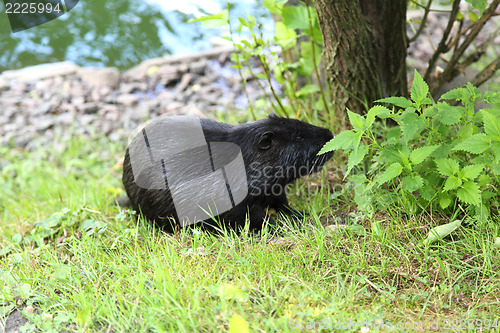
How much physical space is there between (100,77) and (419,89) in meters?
5.17

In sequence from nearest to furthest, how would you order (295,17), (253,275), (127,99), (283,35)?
1. (253,275)
2. (295,17)
3. (283,35)
4. (127,99)

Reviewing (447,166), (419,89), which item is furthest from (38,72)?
(447,166)

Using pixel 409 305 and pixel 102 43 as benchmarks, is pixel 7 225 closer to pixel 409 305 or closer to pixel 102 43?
pixel 409 305

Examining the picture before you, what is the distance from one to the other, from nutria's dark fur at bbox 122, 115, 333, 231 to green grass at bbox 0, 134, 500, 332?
0.15 metres

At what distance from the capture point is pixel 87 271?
277 centimetres

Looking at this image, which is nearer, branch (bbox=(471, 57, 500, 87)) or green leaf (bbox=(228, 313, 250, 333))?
green leaf (bbox=(228, 313, 250, 333))

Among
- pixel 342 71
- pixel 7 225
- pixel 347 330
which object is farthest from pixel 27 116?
pixel 347 330

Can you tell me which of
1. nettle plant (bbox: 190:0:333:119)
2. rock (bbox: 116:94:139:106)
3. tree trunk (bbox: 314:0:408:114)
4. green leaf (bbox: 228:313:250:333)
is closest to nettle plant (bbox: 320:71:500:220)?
tree trunk (bbox: 314:0:408:114)

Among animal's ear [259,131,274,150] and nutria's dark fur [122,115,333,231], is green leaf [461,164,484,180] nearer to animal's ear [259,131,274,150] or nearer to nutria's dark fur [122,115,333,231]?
nutria's dark fur [122,115,333,231]

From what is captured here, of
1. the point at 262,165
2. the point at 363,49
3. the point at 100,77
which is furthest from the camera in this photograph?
the point at 100,77

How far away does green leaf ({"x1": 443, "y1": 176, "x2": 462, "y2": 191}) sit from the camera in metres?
2.52

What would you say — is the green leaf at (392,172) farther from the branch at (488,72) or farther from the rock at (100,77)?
the rock at (100,77)

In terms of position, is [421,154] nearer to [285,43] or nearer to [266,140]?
[266,140]

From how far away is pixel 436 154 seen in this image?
2688 mm
